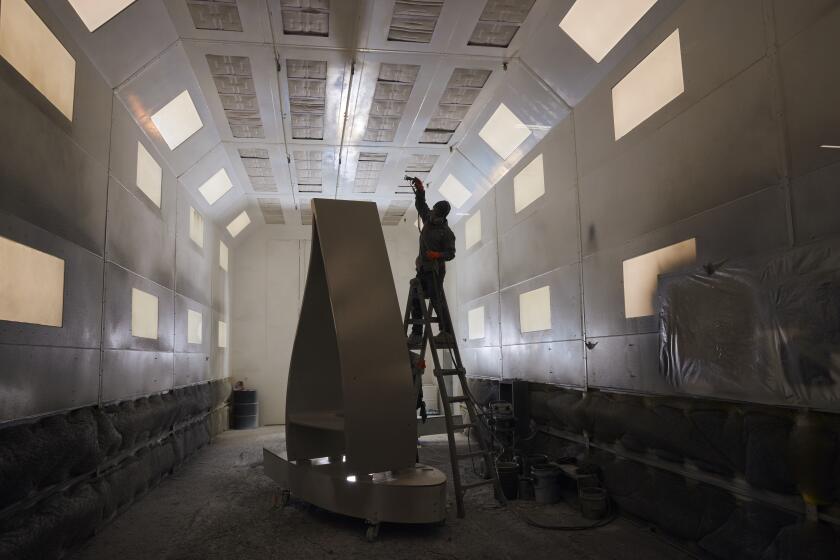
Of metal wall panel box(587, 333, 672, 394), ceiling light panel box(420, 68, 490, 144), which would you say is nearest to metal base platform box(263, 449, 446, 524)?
metal wall panel box(587, 333, 672, 394)

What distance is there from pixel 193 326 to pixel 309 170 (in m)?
3.38

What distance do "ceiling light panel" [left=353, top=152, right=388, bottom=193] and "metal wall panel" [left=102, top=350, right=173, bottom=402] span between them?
4.47m

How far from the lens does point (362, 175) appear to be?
33.6 ft

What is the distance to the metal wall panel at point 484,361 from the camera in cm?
855

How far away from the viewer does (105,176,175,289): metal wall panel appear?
5.21 metres

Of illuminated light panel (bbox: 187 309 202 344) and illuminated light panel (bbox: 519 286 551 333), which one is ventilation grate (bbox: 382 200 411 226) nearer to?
illuminated light panel (bbox: 187 309 202 344)

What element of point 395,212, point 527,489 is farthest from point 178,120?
point 395,212

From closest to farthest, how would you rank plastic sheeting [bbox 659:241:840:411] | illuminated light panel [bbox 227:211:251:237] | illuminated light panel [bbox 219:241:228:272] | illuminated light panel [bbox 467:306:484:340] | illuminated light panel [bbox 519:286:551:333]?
1. plastic sheeting [bbox 659:241:840:411]
2. illuminated light panel [bbox 519:286:551:333]
3. illuminated light panel [bbox 467:306:484:340]
4. illuminated light panel [bbox 219:241:228:272]
5. illuminated light panel [bbox 227:211:251:237]

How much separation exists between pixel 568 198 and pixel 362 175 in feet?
16.8

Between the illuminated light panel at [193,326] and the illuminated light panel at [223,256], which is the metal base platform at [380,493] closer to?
the illuminated light panel at [193,326]

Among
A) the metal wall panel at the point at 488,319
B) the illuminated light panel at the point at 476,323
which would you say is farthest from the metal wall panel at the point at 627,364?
the illuminated light panel at the point at 476,323

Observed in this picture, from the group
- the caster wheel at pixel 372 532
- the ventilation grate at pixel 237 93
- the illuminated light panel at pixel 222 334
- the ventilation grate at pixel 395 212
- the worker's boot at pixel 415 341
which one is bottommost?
the caster wheel at pixel 372 532

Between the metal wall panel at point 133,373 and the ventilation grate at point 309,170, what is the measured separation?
12.8ft

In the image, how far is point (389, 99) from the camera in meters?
7.36
